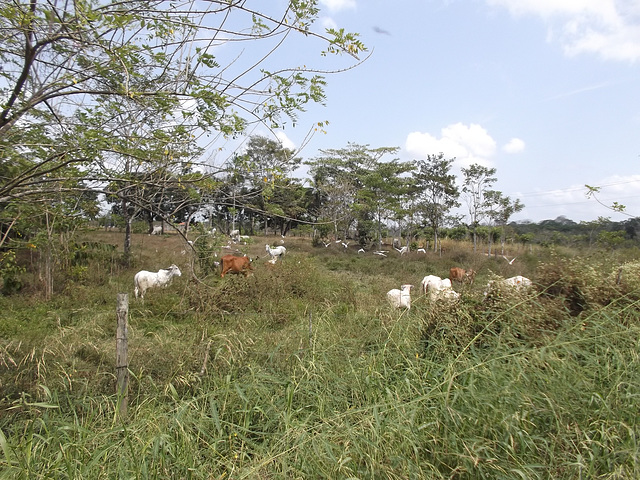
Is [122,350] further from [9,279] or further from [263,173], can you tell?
[9,279]

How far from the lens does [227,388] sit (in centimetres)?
269

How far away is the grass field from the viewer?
2002mm

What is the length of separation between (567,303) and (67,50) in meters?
4.76

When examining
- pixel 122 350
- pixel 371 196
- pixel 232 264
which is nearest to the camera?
pixel 122 350

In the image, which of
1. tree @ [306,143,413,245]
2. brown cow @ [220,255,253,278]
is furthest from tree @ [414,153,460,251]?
brown cow @ [220,255,253,278]

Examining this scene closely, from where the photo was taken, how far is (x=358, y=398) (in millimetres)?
2781

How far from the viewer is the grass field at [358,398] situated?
200 centimetres

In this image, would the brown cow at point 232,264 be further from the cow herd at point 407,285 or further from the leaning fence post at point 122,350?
the leaning fence post at point 122,350

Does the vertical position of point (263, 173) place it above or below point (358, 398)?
above

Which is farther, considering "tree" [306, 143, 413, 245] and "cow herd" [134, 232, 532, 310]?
"tree" [306, 143, 413, 245]

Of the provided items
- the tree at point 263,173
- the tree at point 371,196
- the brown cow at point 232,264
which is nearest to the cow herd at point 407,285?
the brown cow at point 232,264

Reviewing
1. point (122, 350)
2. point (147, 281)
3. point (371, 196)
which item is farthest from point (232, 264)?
point (371, 196)

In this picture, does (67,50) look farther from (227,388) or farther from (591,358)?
(591,358)

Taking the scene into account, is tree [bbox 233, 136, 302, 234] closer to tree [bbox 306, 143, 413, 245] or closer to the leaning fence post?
the leaning fence post
